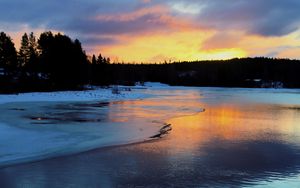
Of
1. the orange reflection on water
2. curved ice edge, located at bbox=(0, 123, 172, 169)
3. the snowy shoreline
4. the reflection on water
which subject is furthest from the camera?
the orange reflection on water

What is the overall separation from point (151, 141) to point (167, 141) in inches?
20.9

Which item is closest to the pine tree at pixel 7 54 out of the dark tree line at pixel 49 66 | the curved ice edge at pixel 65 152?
the dark tree line at pixel 49 66

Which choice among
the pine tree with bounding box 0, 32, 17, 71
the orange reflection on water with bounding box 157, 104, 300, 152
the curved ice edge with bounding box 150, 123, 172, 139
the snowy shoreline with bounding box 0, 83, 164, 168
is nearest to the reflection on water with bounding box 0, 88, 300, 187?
the orange reflection on water with bounding box 157, 104, 300, 152

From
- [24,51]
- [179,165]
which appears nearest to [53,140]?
[179,165]

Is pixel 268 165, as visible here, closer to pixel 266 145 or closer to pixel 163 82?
pixel 266 145

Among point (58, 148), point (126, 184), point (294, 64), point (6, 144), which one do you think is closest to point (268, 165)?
point (126, 184)

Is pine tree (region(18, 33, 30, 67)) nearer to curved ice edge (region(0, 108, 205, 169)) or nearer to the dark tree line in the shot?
the dark tree line

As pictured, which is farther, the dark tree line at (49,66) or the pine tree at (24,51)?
the pine tree at (24,51)

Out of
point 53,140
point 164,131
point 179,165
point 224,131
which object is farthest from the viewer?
point 224,131

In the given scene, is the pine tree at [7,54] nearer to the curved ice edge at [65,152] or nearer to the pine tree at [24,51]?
the pine tree at [24,51]

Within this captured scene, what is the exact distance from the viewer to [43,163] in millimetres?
9359

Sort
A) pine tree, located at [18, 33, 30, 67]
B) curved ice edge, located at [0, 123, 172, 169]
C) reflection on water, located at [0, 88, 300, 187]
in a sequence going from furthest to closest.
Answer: pine tree, located at [18, 33, 30, 67] < curved ice edge, located at [0, 123, 172, 169] < reflection on water, located at [0, 88, 300, 187]

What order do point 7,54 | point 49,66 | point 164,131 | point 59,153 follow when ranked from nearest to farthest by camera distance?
point 59,153, point 164,131, point 49,66, point 7,54

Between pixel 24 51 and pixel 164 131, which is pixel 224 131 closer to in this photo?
pixel 164 131
